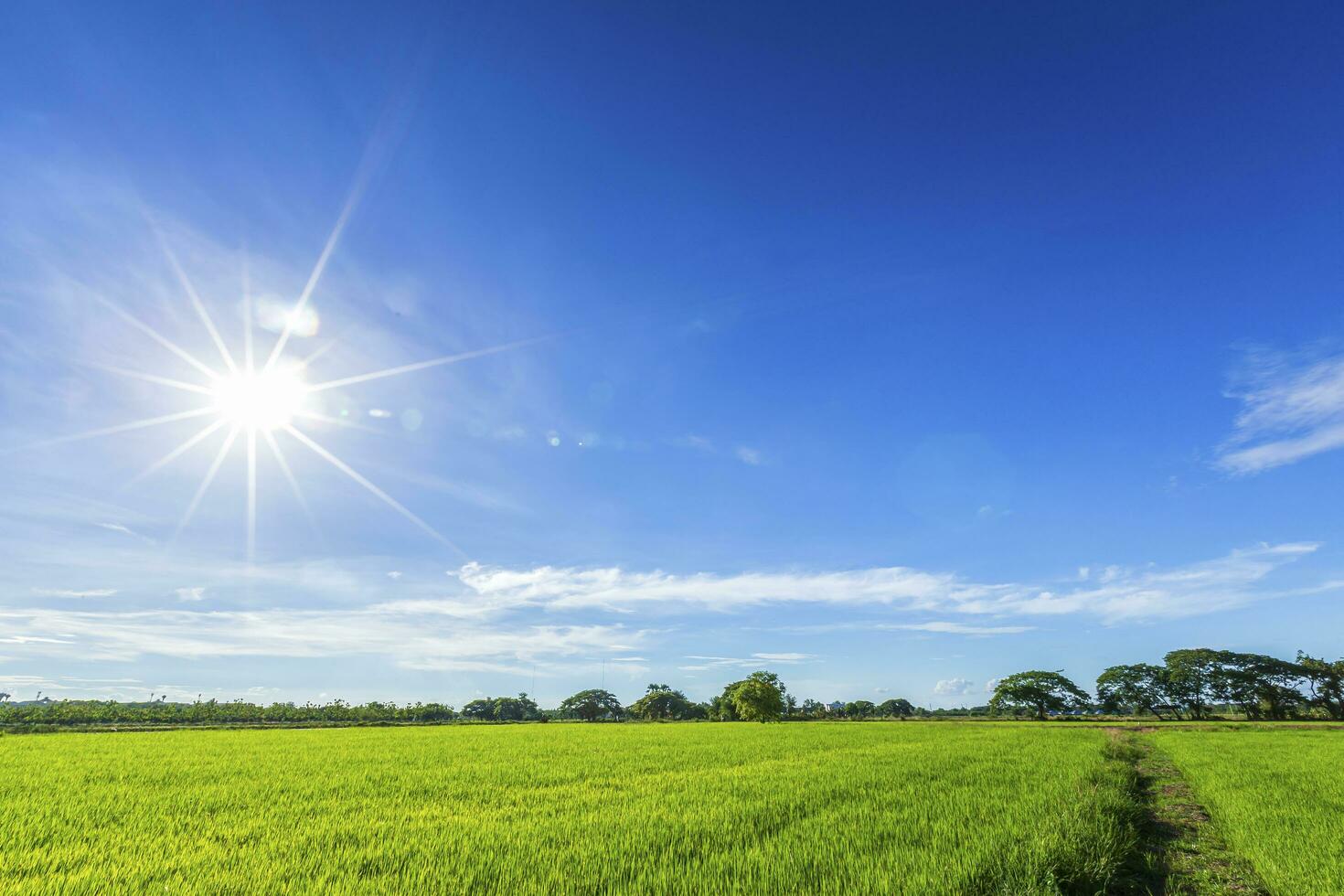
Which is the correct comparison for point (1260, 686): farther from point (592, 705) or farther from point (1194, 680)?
point (592, 705)

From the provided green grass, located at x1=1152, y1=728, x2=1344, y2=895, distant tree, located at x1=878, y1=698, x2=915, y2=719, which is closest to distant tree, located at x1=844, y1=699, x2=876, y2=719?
distant tree, located at x1=878, y1=698, x2=915, y2=719

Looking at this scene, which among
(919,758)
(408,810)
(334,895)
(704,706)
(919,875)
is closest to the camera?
(334,895)

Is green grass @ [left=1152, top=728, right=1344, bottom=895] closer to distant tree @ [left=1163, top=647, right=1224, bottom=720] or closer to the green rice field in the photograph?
the green rice field

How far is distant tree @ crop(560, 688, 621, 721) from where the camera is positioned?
15350cm

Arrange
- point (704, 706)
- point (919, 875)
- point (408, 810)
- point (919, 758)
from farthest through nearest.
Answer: point (704, 706)
point (919, 758)
point (408, 810)
point (919, 875)

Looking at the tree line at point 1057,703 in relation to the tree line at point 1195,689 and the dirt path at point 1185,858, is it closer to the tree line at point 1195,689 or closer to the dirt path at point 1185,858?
the tree line at point 1195,689

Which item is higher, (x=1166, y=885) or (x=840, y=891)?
(x=840, y=891)

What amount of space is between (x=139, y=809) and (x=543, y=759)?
12.3 metres

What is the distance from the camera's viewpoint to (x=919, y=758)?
68.3 feet

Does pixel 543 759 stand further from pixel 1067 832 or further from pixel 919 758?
pixel 1067 832

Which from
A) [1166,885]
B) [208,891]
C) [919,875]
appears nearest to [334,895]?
[208,891]

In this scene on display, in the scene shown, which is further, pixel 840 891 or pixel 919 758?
pixel 919 758

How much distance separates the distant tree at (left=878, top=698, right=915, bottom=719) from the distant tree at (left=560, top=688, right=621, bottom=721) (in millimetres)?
78723

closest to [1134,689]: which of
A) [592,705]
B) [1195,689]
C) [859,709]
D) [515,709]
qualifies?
[1195,689]
